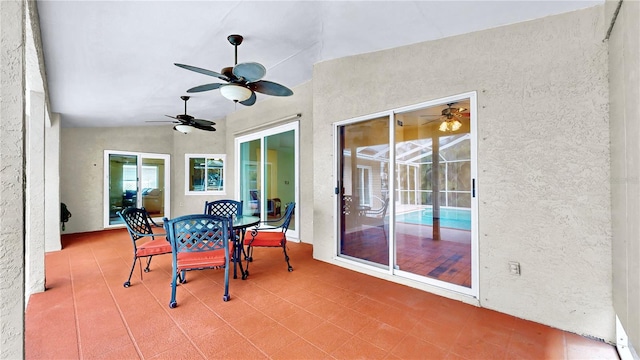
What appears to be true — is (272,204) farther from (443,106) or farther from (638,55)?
(638,55)

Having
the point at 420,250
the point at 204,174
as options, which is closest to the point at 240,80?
the point at 420,250

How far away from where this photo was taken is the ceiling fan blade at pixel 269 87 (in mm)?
2953

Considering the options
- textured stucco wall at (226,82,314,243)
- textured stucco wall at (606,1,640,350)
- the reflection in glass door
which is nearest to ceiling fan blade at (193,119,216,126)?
textured stucco wall at (226,82,314,243)

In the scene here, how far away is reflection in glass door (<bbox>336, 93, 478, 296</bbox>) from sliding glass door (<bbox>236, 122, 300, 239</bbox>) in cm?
174

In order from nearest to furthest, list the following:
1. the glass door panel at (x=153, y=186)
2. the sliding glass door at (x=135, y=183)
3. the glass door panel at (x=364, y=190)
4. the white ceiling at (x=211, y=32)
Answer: the white ceiling at (x=211, y=32), the glass door panel at (x=364, y=190), the sliding glass door at (x=135, y=183), the glass door panel at (x=153, y=186)

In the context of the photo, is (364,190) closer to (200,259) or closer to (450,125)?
(450,125)

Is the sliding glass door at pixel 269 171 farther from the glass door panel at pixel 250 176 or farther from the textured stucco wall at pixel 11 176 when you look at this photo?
the textured stucco wall at pixel 11 176

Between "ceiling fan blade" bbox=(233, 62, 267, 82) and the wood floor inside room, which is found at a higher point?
"ceiling fan blade" bbox=(233, 62, 267, 82)

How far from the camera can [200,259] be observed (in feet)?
8.59

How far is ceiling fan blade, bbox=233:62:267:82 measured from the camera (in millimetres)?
2447

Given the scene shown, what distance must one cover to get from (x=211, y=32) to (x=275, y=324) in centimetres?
292

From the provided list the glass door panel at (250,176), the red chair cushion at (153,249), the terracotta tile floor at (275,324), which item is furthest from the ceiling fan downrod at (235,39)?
the glass door panel at (250,176)

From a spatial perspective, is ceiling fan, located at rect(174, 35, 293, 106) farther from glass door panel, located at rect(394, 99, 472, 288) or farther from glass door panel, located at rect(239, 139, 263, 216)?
glass door panel, located at rect(239, 139, 263, 216)

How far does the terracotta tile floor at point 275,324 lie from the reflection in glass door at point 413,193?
455mm
